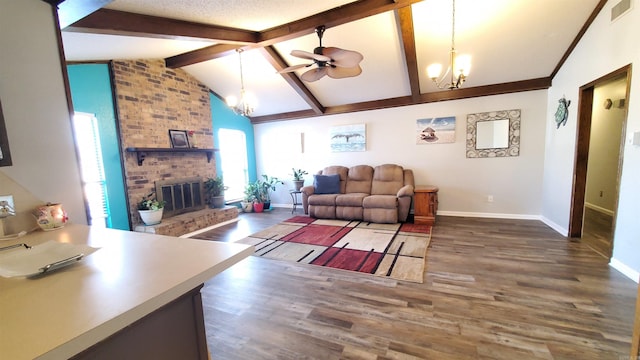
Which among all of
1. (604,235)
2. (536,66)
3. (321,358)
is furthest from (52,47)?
(604,235)

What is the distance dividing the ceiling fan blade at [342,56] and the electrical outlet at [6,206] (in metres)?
2.56

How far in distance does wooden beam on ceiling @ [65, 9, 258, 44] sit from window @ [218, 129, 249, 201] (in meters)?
Result: 2.63

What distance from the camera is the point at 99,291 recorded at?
0.74 meters

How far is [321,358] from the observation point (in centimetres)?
161

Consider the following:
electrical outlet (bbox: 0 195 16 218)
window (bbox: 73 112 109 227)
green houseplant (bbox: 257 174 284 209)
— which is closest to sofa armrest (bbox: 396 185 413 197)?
green houseplant (bbox: 257 174 284 209)

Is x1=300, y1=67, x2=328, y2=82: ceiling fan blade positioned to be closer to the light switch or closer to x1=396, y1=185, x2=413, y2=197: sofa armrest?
x1=396, y1=185, x2=413, y2=197: sofa armrest

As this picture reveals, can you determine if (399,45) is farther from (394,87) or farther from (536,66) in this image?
(536,66)

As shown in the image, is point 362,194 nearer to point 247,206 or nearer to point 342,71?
point 342,71

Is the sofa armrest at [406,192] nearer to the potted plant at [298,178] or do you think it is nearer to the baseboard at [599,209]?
the potted plant at [298,178]

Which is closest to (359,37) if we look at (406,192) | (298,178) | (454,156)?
(406,192)

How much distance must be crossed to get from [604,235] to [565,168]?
100 cm

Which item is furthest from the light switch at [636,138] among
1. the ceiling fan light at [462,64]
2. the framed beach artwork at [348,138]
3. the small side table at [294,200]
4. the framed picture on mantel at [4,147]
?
the small side table at [294,200]

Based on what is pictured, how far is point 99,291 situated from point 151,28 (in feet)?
10.1

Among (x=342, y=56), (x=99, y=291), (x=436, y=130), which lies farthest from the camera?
(x=436, y=130)
